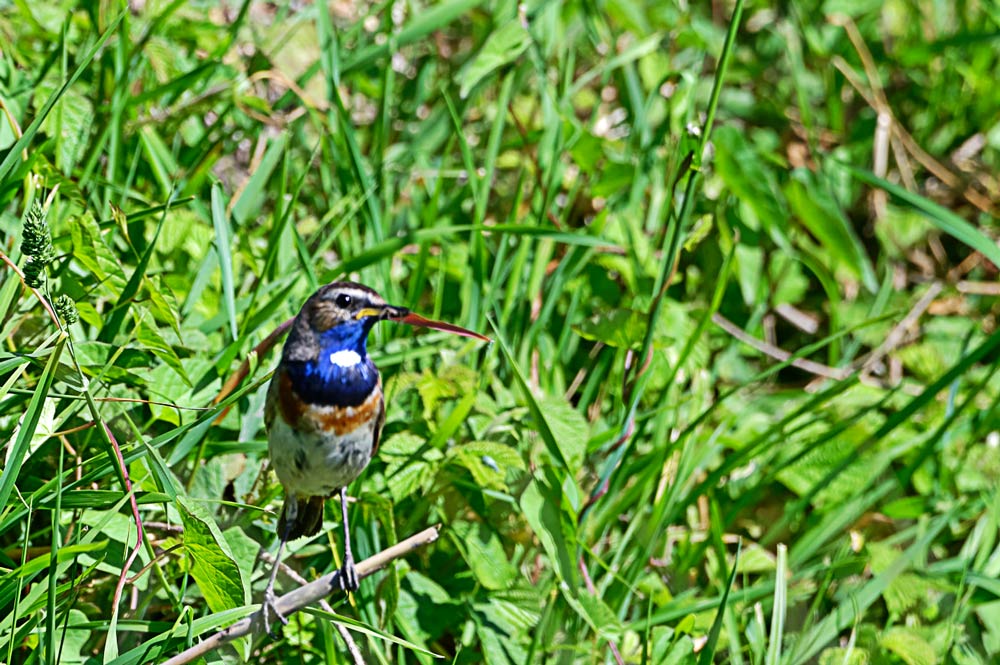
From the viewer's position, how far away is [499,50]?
155 inches

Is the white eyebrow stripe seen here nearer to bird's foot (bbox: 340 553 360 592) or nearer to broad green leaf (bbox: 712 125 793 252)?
bird's foot (bbox: 340 553 360 592)

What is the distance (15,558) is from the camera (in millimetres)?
3012

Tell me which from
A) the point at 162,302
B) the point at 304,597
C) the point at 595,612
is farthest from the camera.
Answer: the point at 595,612

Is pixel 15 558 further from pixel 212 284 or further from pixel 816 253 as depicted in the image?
pixel 816 253

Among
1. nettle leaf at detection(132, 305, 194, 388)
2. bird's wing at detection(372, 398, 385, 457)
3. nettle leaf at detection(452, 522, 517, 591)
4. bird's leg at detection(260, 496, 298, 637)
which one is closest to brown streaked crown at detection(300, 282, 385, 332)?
bird's wing at detection(372, 398, 385, 457)

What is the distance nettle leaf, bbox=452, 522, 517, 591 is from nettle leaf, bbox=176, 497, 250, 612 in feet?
3.04

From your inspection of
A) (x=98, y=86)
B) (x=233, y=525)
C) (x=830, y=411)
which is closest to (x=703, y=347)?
(x=830, y=411)

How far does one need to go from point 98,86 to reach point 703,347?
7.20 feet

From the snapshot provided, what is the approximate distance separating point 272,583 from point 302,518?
9.8 inches

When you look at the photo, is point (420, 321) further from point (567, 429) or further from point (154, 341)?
point (567, 429)

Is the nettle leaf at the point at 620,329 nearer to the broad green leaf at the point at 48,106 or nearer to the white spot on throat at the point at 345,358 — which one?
the white spot on throat at the point at 345,358

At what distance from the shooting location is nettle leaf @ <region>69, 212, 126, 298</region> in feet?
9.53

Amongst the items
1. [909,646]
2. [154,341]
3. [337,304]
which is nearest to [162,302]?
[154,341]

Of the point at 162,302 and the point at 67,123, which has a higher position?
the point at 67,123
